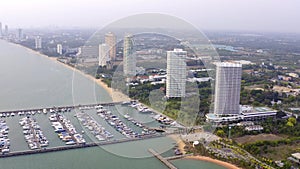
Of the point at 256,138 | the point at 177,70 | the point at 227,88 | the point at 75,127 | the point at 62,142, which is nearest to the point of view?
the point at 62,142

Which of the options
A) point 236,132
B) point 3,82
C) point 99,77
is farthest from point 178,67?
point 3,82

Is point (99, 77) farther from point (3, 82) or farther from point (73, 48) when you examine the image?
point (73, 48)

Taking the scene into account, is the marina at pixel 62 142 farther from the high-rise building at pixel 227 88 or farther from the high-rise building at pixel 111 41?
the high-rise building at pixel 227 88

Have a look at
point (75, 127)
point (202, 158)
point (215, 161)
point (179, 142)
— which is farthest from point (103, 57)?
point (215, 161)

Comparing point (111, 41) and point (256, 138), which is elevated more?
point (111, 41)

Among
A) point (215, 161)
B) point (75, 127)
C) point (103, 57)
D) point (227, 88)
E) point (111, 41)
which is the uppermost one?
point (111, 41)

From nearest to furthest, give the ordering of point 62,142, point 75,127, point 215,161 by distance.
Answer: point 215,161, point 62,142, point 75,127

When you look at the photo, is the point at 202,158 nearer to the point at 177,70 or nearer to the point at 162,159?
the point at 162,159
